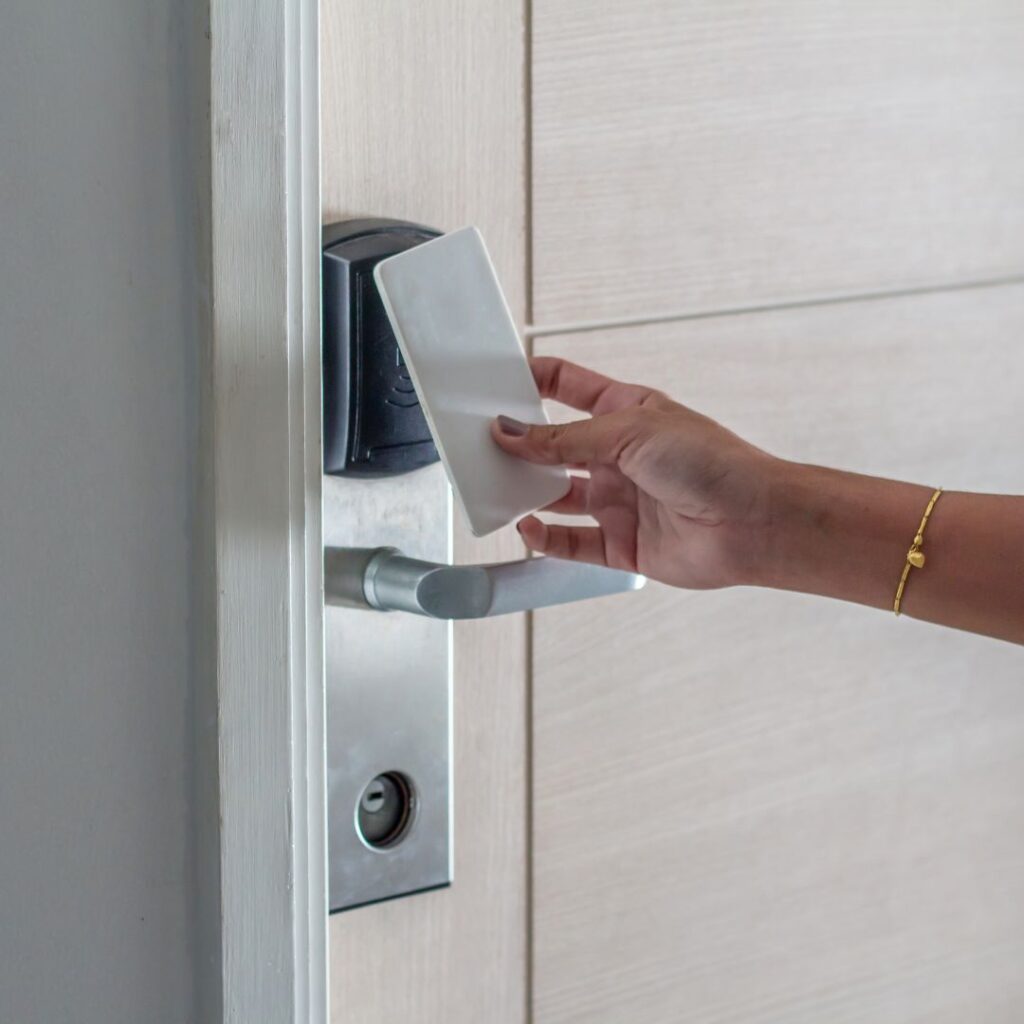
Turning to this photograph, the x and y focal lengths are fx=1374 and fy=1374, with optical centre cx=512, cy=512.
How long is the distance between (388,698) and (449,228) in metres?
0.20

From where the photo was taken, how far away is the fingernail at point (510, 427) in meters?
0.51

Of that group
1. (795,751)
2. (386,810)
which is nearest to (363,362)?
(386,810)

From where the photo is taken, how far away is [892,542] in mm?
576

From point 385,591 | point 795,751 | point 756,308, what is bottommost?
point 795,751

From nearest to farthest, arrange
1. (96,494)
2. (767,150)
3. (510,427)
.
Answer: (96,494) → (510,427) → (767,150)

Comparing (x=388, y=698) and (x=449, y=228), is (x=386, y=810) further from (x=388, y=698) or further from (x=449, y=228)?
(x=449, y=228)

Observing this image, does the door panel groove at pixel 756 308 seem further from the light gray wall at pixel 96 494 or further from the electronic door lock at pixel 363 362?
the light gray wall at pixel 96 494

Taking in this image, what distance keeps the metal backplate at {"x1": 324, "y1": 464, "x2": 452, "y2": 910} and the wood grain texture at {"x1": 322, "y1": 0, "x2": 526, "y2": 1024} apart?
0.05 feet

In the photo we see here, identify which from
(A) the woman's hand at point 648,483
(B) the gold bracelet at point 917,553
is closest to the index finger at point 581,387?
(A) the woman's hand at point 648,483

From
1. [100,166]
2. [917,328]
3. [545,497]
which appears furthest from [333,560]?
[917,328]

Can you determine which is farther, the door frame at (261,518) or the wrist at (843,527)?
the wrist at (843,527)

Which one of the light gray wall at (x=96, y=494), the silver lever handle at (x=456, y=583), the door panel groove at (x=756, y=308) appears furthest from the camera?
the door panel groove at (x=756, y=308)

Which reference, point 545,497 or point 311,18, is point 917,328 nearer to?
point 545,497

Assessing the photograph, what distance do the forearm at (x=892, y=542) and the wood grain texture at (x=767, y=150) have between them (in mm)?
121
